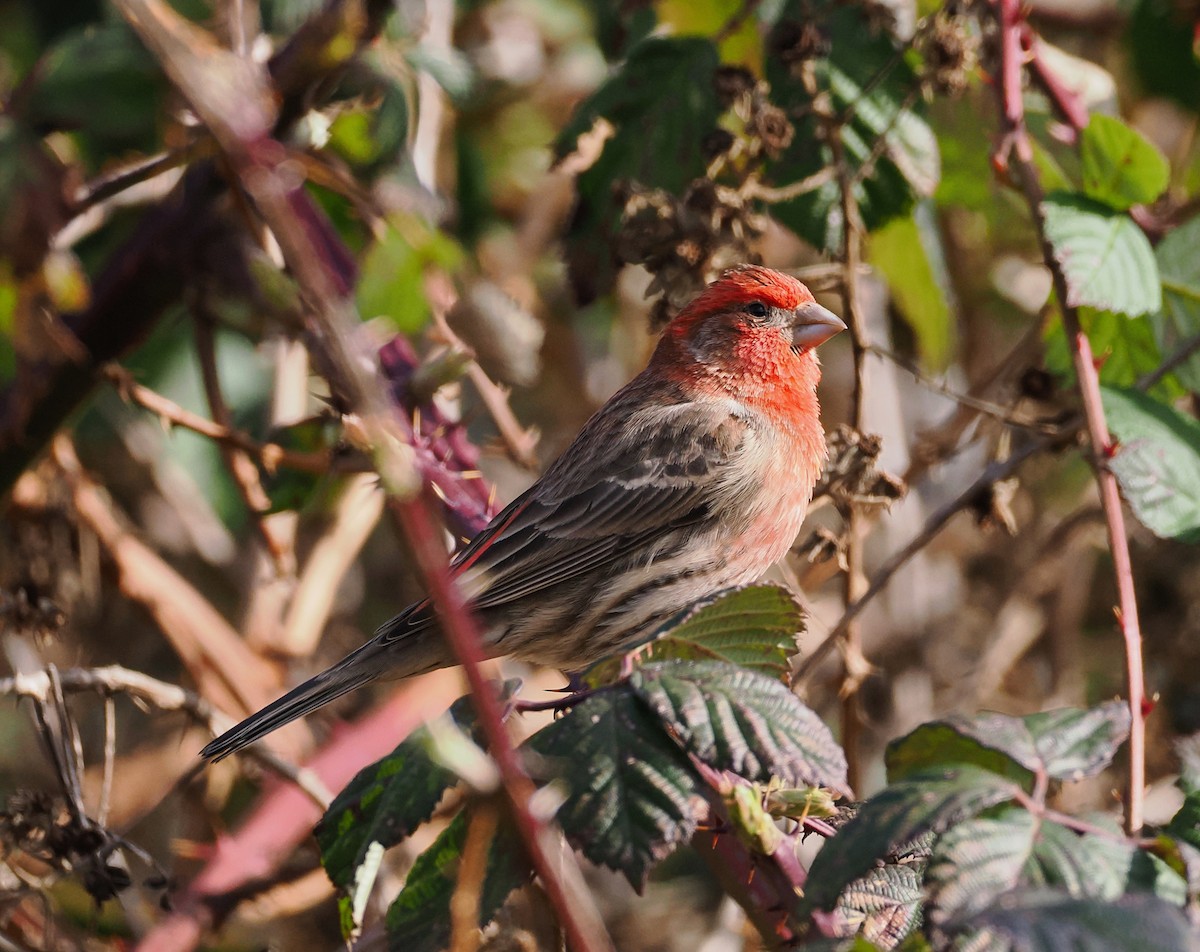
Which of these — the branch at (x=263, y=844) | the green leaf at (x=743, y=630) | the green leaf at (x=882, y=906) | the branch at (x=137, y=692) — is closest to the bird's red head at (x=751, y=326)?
the branch at (x=263, y=844)

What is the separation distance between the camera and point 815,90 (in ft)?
12.0

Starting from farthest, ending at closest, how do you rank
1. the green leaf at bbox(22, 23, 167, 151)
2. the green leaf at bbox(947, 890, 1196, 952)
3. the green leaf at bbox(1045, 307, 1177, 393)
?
the green leaf at bbox(1045, 307, 1177, 393) < the green leaf at bbox(22, 23, 167, 151) < the green leaf at bbox(947, 890, 1196, 952)

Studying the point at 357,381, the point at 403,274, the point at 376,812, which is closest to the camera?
the point at 357,381

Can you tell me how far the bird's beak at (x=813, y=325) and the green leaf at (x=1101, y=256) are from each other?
1.05m

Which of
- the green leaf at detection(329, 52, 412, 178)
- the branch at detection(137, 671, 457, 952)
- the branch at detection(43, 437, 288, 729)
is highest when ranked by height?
the green leaf at detection(329, 52, 412, 178)

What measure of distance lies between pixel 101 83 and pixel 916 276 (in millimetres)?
2565

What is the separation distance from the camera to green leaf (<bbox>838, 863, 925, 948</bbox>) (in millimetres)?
2111

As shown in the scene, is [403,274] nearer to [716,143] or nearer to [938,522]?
[716,143]

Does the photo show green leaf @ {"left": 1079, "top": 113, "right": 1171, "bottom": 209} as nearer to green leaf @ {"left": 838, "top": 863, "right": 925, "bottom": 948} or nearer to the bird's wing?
the bird's wing

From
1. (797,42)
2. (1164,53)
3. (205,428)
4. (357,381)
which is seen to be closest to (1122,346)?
(797,42)

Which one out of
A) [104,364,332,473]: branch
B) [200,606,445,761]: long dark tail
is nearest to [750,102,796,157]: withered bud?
[104,364,332,473]: branch

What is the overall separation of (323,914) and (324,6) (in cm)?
316

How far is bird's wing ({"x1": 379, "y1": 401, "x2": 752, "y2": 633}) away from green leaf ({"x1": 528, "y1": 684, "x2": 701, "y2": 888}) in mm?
2076

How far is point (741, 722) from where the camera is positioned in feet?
6.28
